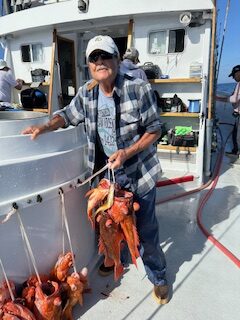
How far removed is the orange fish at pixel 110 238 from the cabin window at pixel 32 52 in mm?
5689

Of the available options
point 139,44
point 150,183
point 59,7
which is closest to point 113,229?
point 150,183

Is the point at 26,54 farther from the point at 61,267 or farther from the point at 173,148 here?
the point at 61,267

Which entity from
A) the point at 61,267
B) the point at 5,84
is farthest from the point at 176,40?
the point at 61,267

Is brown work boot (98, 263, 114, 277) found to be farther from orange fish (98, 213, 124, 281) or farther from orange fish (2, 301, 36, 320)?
orange fish (2, 301, 36, 320)

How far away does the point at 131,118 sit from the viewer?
1.86m

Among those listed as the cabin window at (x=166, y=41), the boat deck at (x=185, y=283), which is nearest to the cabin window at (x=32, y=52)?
the cabin window at (x=166, y=41)

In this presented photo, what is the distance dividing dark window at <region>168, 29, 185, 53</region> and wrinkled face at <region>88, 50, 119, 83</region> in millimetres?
3668

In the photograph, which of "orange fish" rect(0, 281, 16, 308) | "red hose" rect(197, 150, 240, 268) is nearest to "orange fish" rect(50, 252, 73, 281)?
"orange fish" rect(0, 281, 16, 308)

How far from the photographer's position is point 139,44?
533 cm

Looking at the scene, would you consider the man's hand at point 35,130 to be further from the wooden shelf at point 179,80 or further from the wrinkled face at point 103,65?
the wooden shelf at point 179,80

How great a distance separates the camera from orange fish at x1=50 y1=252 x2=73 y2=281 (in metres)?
1.99

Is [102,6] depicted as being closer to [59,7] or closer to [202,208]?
[59,7]

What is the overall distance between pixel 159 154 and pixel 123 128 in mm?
3028

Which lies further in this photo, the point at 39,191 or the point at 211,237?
the point at 211,237
